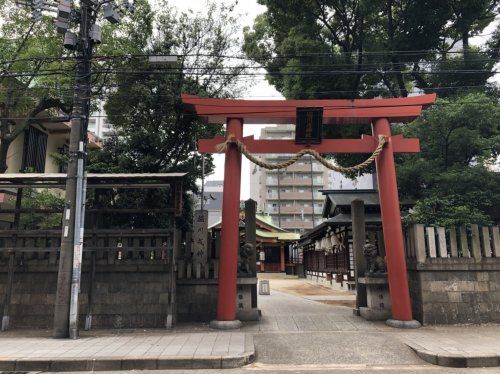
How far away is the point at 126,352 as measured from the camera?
291 inches

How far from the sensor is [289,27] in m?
18.5

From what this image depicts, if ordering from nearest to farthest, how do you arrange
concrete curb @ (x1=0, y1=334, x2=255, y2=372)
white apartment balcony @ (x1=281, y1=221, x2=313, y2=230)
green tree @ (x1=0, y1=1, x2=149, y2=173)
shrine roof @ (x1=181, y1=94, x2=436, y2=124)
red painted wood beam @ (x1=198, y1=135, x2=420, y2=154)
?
1. concrete curb @ (x1=0, y1=334, x2=255, y2=372)
2. shrine roof @ (x1=181, y1=94, x2=436, y2=124)
3. red painted wood beam @ (x1=198, y1=135, x2=420, y2=154)
4. green tree @ (x1=0, y1=1, x2=149, y2=173)
5. white apartment balcony @ (x1=281, y1=221, x2=313, y2=230)

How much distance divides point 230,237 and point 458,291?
21.0ft

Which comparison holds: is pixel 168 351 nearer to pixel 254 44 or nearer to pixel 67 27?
pixel 67 27

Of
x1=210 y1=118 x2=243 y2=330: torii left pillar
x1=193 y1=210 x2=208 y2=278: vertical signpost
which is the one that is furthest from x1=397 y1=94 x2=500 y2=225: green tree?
x1=193 y1=210 x2=208 y2=278: vertical signpost

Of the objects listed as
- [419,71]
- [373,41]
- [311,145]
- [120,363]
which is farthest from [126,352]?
[373,41]

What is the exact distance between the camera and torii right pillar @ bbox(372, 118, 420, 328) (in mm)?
9844

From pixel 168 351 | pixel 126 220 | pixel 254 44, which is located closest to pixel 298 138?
pixel 168 351

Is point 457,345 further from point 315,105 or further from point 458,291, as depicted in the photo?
point 315,105

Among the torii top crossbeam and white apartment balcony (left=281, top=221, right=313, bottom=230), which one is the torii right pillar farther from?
white apartment balcony (left=281, top=221, right=313, bottom=230)

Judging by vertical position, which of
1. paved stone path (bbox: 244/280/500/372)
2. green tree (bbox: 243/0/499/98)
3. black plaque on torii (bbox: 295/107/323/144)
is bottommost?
paved stone path (bbox: 244/280/500/372)

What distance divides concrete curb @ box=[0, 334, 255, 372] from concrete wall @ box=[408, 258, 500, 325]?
230 inches

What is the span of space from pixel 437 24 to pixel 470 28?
96.5 inches

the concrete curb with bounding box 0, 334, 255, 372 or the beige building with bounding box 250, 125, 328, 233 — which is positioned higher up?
the beige building with bounding box 250, 125, 328, 233
